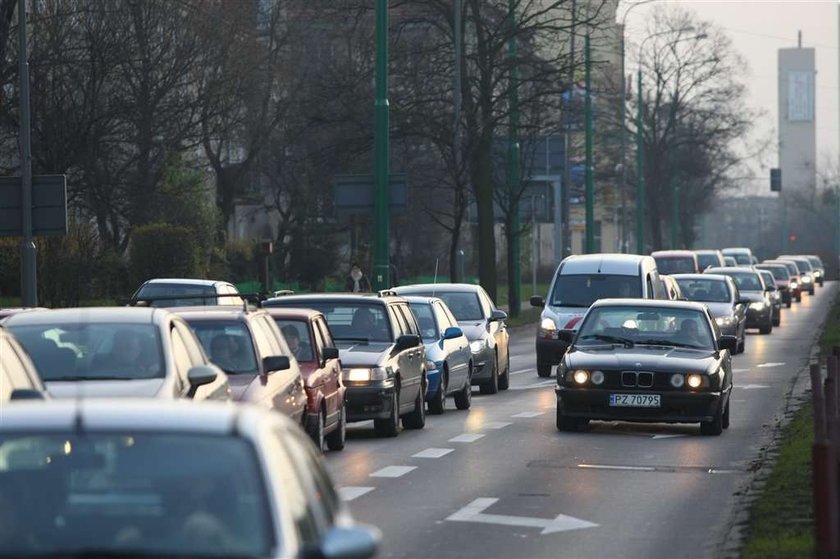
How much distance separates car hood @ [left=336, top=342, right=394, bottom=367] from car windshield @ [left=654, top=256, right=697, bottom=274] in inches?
1370

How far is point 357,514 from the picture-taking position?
13.0 m

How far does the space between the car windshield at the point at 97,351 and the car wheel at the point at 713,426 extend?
850 cm

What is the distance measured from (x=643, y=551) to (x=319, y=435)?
547 cm

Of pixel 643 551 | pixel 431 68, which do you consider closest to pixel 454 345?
pixel 643 551

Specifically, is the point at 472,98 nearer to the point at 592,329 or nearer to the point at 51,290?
the point at 51,290

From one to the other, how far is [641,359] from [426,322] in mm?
4952

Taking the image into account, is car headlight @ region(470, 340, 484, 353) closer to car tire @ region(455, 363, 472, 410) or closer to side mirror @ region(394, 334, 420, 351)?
car tire @ region(455, 363, 472, 410)

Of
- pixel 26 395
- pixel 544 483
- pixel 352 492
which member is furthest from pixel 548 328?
pixel 26 395

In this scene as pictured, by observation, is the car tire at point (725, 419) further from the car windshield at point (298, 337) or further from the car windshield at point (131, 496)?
the car windshield at point (131, 496)

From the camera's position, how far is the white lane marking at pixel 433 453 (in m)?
17.5

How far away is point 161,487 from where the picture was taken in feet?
20.0

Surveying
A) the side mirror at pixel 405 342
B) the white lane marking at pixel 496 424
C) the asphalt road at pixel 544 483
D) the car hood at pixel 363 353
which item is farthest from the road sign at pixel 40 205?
the side mirror at pixel 405 342

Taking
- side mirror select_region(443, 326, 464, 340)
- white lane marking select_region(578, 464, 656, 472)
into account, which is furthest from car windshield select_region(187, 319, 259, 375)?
side mirror select_region(443, 326, 464, 340)

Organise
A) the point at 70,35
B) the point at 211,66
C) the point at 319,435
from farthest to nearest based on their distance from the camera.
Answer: the point at 211,66 < the point at 70,35 < the point at 319,435
